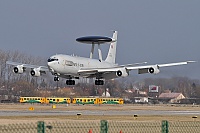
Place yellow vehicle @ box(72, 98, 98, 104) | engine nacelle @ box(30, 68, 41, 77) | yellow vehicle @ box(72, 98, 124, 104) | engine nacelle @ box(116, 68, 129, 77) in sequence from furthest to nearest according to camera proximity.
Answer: yellow vehicle @ box(72, 98, 98, 104)
yellow vehicle @ box(72, 98, 124, 104)
engine nacelle @ box(30, 68, 41, 77)
engine nacelle @ box(116, 68, 129, 77)

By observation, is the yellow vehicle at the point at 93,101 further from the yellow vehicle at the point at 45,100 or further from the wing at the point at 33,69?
the wing at the point at 33,69

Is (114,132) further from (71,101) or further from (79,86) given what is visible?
(79,86)

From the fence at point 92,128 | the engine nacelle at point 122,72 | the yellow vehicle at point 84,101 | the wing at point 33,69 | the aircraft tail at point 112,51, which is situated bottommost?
the fence at point 92,128

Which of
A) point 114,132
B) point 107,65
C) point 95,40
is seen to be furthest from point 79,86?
point 114,132

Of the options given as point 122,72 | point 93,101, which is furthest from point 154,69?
point 93,101

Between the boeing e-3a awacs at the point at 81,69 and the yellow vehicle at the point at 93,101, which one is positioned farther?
the yellow vehicle at the point at 93,101

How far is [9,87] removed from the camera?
607ft

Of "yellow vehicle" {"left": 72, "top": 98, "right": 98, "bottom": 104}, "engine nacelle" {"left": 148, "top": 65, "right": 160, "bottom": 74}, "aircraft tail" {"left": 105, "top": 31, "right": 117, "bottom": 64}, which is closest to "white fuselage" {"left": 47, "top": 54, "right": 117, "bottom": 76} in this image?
"engine nacelle" {"left": 148, "top": 65, "right": 160, "bottom": 74}

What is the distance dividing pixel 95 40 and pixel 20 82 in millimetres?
71386

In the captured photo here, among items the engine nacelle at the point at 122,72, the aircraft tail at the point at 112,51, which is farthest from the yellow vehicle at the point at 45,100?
the engine nacelle at the point at 122,72

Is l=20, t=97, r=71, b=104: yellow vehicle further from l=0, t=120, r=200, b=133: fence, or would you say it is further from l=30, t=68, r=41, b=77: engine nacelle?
l=0, t=120, r=200, b=133: fence

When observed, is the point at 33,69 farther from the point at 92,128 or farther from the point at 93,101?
the point at 93,101

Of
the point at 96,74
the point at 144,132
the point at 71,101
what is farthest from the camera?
the point at 71,101

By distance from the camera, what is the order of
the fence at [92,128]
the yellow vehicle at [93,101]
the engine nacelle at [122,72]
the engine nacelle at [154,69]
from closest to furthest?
the fence at [92,128] < the engine nacelle at [154,69] < the engine nacelle at [122,72] < the yellow vehicle at [93,101]
